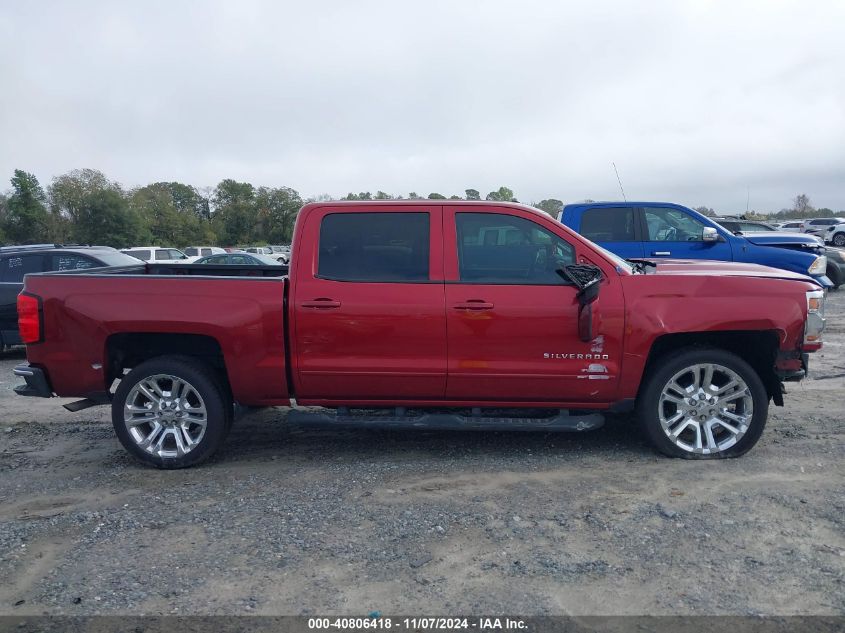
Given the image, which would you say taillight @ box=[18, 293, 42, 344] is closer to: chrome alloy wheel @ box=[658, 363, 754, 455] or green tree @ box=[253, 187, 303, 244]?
chrome alloy wheel @ box=[658, 363, 754, 455]

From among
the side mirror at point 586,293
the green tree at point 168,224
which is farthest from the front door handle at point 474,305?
the green tree at point 168,224

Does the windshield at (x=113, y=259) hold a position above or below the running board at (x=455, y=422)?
above

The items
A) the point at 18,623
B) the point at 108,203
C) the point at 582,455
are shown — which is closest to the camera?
the point at 18,623

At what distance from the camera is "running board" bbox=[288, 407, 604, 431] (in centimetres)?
497

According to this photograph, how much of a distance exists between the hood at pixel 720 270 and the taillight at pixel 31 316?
14.6ft

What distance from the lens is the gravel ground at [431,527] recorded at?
334 centimetres

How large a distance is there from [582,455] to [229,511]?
8.42ft

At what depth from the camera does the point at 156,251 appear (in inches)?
992

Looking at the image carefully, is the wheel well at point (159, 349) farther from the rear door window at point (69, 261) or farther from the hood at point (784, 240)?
the hood at point (784, 240)

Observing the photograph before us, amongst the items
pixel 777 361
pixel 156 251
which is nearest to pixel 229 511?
pixel 777 361

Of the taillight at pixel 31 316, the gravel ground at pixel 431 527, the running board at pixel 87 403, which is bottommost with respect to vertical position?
the gravel ground at pixel 431 527

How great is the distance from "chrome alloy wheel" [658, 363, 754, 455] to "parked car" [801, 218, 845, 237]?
35473 millimetres

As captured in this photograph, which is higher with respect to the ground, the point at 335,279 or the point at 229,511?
the point at 335,279

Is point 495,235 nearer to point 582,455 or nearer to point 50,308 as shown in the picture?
point 582,455
